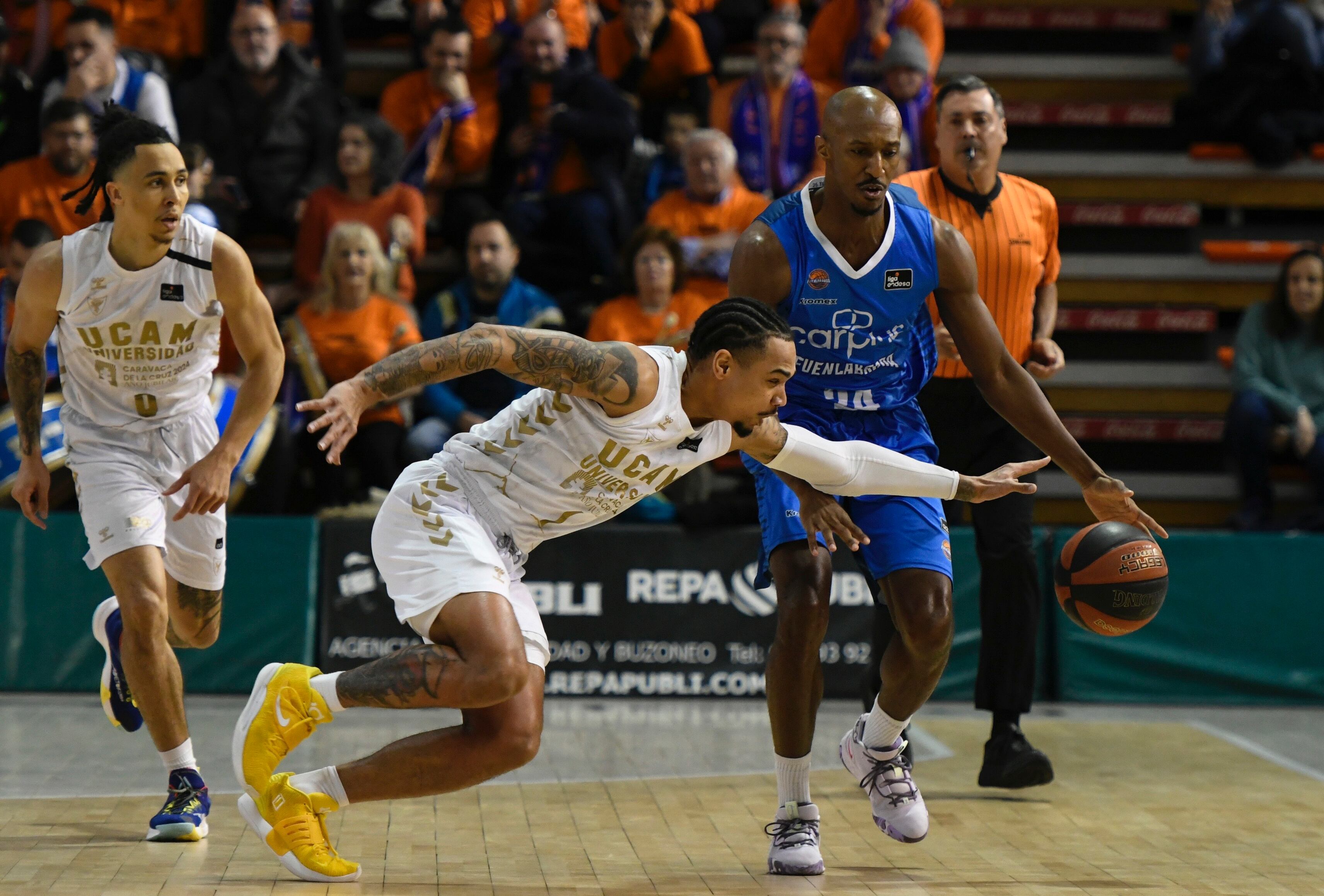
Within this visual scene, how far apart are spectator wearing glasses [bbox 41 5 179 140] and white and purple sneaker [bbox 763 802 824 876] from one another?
613 cm

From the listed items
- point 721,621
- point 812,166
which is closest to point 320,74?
point 812,166

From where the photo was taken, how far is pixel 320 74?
32.9ft

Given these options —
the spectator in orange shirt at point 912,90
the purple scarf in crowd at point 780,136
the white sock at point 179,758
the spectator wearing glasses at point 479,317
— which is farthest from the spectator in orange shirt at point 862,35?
the white sock at point 179,758

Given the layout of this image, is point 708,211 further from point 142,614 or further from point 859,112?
point 142,614

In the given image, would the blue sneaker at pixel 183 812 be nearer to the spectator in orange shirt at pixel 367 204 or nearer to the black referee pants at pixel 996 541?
the black referee pants at pixel 996 541

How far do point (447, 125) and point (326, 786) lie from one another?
6455mm

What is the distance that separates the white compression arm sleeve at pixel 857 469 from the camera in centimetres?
428

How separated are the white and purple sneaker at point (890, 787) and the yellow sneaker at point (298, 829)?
1703 mm

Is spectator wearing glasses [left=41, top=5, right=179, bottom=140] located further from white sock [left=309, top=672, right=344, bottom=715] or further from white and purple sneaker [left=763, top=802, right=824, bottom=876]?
white and purple sneaker [left=763, top=802, right=824, bottom=876]

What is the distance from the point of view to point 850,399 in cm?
488

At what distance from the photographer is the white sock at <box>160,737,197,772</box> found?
15.8 feet

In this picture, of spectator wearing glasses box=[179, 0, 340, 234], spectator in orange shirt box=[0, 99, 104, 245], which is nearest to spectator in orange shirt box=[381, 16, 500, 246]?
spectator wearing glasses box=[179, 0, 340, 234]

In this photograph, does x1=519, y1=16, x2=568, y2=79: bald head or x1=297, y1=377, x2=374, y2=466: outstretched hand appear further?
x1=519, y1=16, x2=568, y2=79: bald head

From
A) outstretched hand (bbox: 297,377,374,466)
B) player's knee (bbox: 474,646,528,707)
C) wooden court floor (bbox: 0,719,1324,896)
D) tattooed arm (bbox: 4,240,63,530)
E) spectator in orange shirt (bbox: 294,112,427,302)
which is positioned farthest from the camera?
spectator in orange shirt (bbox: 294,112,427,302)
